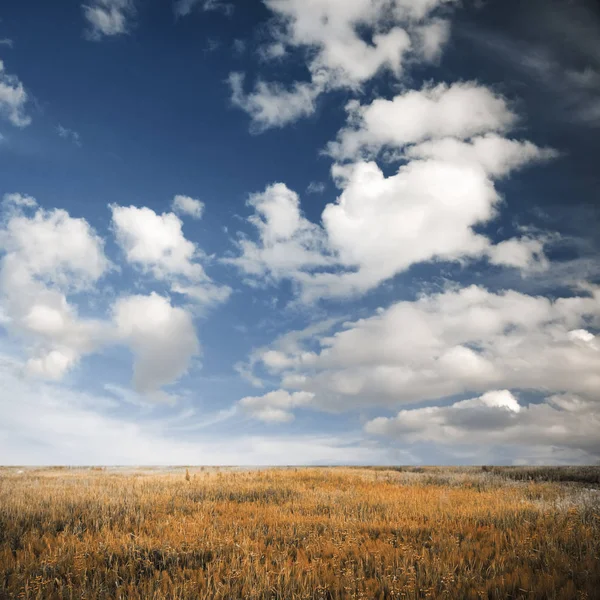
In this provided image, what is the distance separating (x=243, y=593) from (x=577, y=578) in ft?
15.9

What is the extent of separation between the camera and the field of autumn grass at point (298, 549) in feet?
20.1

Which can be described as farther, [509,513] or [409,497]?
[409,497]

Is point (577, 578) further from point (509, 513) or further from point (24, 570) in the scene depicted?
point (24, 570)

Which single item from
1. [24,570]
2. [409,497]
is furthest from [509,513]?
[24,570]

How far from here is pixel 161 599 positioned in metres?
5.64

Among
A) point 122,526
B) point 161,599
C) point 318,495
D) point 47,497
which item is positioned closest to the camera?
point 161,599

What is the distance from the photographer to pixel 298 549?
773cm

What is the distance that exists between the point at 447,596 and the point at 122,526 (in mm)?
7629

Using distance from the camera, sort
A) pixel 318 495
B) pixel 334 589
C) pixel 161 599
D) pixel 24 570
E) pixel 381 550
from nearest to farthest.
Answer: pixel 161 599
pixel 334 589
pixel 24 570
pixel 381 550
pixel 318 495

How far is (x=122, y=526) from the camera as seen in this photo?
10.3 meters

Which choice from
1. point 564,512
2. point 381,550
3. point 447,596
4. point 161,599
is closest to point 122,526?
point 161,599

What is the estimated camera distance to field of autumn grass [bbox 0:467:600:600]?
20.1 ft

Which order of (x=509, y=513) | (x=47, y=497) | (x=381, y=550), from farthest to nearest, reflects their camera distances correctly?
(x=47, y=497), (x=509, y=513), (x=381, y=550)

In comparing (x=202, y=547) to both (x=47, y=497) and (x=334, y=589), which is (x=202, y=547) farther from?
(x=47, y=497)
